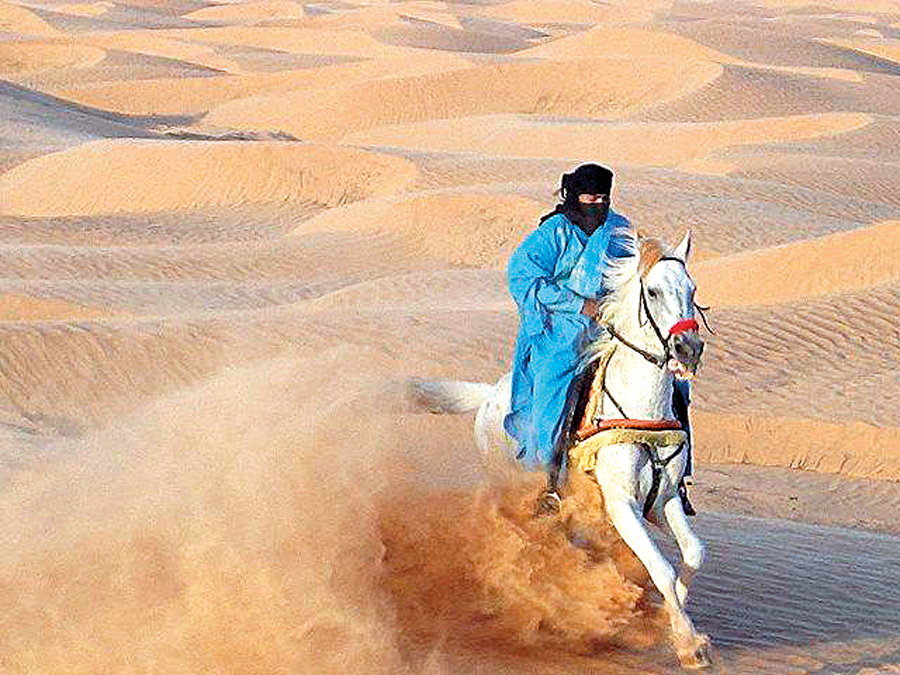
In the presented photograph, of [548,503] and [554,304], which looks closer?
[554,304]

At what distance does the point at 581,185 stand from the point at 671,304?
88 cm

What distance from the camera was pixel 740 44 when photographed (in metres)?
53.0

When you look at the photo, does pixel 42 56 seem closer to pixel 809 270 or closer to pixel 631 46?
pixel 631 46

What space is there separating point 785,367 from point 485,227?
971cm

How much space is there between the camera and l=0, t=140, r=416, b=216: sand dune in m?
29.0

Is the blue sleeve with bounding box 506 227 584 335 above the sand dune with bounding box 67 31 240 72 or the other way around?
above

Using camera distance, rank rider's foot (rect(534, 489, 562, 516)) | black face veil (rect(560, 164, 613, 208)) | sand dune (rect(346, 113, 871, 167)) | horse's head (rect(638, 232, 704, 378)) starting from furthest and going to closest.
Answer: sand dune (rect(346, 113, 871, 167))
rider's foot (rect(534, 489, 562, 516))
black face veil (rect(560, 164, 613, 208))
horse's head (rect(638, 232, 704, 378))

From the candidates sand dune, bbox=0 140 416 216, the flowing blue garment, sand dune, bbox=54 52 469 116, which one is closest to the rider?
the flowing blue garment

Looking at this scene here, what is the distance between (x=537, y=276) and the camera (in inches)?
266

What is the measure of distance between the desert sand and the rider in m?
0.35

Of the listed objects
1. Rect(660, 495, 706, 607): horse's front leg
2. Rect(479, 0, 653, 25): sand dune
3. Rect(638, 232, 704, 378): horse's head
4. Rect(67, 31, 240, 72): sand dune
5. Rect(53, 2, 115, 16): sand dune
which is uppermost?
Rect(638, 232, 704, 378): horse's head

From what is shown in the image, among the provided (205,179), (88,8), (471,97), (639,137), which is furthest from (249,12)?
(205,179)

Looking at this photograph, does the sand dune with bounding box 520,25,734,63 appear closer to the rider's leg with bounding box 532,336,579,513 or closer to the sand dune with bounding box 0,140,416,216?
the sand dune with bounding box 0,140,416,216

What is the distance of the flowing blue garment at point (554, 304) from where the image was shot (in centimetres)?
668
